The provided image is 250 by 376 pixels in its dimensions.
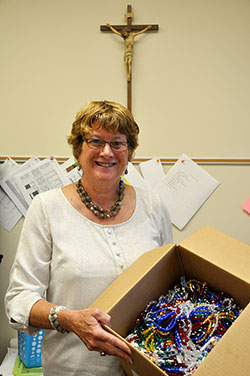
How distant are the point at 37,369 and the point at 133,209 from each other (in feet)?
3.94

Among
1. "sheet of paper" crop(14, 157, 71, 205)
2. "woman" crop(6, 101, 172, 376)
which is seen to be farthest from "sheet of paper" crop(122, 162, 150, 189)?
"woman" crop(6, 101, 172, 376)

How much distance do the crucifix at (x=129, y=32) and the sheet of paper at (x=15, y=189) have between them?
0.82 m

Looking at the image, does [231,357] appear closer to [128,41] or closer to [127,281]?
[127,281]

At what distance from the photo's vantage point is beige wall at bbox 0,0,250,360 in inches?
79.0

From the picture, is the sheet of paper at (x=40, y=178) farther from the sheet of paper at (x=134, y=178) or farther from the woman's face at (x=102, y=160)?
the woman's face at (x=102, y=160)

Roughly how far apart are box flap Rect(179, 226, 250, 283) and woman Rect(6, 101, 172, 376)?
0.22 meters

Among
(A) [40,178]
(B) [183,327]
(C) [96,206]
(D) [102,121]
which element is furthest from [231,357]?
(A) [40,178]

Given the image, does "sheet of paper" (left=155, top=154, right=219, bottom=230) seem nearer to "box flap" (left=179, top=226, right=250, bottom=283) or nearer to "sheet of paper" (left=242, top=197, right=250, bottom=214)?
"sheet of paper" (left=242, top=197, right=250, bottom=214)

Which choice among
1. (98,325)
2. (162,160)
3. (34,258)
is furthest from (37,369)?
(162,160)

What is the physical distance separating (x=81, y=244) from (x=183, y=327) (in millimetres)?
385

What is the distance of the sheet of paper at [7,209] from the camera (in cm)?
199

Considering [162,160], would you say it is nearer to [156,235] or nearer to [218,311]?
[156,235]

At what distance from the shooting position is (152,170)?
205 centimetres

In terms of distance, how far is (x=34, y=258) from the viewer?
0.95 metres
